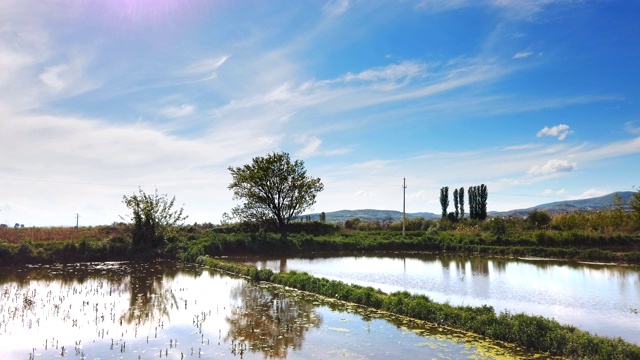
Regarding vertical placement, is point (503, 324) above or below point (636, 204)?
below

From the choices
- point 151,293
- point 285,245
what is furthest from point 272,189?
point 151,293

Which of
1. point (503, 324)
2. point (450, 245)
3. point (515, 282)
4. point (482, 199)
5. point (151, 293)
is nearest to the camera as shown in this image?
point (503, 324)

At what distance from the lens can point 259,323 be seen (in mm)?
13492

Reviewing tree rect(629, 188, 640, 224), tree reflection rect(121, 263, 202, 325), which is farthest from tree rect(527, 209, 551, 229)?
tree reflection rect(121, 263, 202, 325)

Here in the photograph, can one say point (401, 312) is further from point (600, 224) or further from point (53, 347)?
point (600, 224)

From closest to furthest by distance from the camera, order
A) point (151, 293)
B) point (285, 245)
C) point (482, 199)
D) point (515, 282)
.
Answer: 1. point (151, 293)
2. point (515, 282)
3. point (285, 245)
4. point (482, 199)

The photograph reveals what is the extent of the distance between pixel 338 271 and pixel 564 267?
46.2 feet

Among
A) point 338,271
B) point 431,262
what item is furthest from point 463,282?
point 431,262

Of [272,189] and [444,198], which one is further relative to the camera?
[444,198]

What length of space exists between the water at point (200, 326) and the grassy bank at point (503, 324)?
529mm

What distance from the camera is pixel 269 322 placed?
13.6 meters

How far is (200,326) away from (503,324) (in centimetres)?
856

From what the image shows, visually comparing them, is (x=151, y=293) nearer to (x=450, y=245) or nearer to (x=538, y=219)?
(x=450, y=245)

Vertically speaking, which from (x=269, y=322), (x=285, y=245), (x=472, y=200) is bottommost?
(x=269, y=322)
